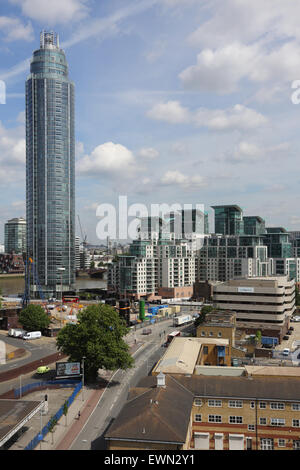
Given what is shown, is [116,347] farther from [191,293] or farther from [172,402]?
[191,293]

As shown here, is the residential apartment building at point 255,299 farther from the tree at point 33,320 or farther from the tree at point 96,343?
the tree at point 96,343

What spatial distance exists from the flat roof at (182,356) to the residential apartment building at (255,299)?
21.0 meters

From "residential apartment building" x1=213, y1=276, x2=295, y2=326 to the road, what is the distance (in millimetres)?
13850

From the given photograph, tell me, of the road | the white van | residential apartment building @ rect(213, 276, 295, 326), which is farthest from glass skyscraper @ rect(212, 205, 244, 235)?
the white van

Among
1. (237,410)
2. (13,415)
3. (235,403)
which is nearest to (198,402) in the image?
(235,403)

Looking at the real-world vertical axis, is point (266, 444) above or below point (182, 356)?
below

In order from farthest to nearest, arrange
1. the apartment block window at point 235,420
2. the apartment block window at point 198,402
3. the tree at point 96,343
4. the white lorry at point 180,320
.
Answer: the white lorry at point 180,320, the tree at point 96,343, the apartment block window at point 198,402, the apartment block window at point 235,420

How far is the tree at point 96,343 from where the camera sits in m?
38.8

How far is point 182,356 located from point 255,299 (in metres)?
32.2

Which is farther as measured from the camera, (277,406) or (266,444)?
(266,444)

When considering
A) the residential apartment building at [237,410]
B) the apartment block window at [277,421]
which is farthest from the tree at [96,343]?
the apartment block window at [277,421]

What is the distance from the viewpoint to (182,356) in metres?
37.5

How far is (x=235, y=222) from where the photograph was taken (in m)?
160

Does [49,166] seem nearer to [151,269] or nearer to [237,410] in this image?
[151,269]
